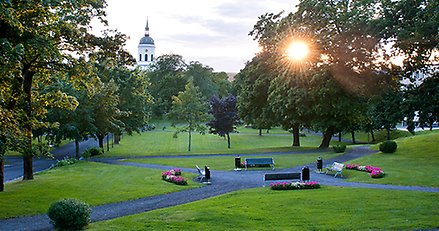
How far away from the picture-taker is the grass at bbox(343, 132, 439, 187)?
21281 millimetres

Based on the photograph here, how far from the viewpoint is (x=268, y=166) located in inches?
1158

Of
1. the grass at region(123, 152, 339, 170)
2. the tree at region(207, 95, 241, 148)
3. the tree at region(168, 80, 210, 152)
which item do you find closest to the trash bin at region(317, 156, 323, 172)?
the grass at region(123, 152, 339, 170)

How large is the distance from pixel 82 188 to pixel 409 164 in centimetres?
1901

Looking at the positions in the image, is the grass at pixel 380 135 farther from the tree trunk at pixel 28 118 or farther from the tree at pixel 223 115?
the tree trunk at pixel 28 118

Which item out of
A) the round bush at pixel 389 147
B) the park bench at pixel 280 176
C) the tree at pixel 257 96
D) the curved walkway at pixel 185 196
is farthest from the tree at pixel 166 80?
the park bench at pixel 280 176

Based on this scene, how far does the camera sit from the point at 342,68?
117ft

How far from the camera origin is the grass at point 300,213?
40.9 feet

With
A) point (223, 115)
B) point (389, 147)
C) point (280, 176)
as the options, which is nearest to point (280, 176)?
point (280, 176)

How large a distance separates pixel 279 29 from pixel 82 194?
2829cm

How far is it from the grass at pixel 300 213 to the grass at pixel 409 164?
12.9 feet

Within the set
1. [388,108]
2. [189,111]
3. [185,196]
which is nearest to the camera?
[185,196]

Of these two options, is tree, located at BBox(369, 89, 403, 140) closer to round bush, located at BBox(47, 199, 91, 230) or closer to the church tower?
round bush, located at BBox(47, 199, 91, 230)

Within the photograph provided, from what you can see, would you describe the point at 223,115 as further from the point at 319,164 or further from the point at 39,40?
the point at 39,40

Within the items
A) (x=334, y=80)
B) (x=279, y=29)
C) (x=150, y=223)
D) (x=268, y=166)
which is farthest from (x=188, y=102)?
(x=150, y=223)
